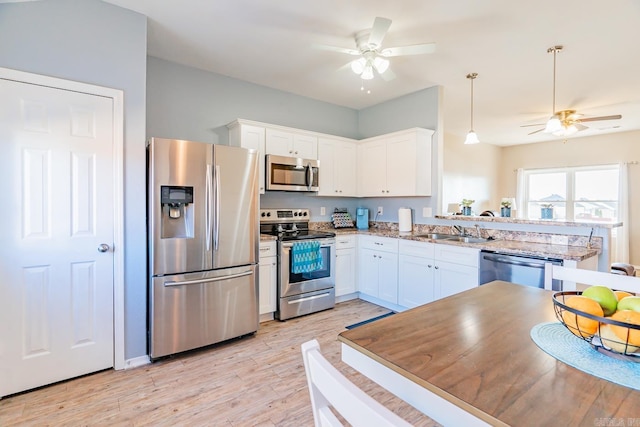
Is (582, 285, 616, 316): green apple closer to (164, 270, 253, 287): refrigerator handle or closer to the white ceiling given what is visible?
the white ceiling

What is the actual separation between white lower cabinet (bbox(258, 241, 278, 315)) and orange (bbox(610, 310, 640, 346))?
9.19 ft

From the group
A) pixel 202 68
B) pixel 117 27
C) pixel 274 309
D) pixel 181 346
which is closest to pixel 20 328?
pixel 181 346

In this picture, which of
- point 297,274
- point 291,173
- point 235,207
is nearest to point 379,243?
point 297,274

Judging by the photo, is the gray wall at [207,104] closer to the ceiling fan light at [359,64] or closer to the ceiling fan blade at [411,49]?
the ceiling fan light at [359,64]

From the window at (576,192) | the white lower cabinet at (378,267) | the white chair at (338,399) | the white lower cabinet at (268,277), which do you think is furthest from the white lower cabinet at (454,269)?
the window at (576,192)

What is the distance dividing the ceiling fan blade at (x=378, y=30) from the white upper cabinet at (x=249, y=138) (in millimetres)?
1596

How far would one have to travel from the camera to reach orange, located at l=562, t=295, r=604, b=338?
0.84m

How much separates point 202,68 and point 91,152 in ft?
5.56

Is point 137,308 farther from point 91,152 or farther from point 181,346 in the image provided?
point 91,152

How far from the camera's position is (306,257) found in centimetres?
339

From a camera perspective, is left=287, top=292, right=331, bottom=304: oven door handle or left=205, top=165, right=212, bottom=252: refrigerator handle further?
left=287, top=292, right=331, bottom=304: oven door handle

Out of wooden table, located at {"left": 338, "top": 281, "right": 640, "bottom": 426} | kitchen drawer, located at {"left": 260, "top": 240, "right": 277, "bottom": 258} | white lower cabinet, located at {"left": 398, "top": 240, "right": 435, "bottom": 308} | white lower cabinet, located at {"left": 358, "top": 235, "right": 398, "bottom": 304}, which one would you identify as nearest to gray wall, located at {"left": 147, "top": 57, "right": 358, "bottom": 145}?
kitchen drawer, located at {"left": 260, "top": 240, "right": 277, "bottom": 258}

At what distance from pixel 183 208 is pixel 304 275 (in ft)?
4.91

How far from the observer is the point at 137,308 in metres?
2.48
